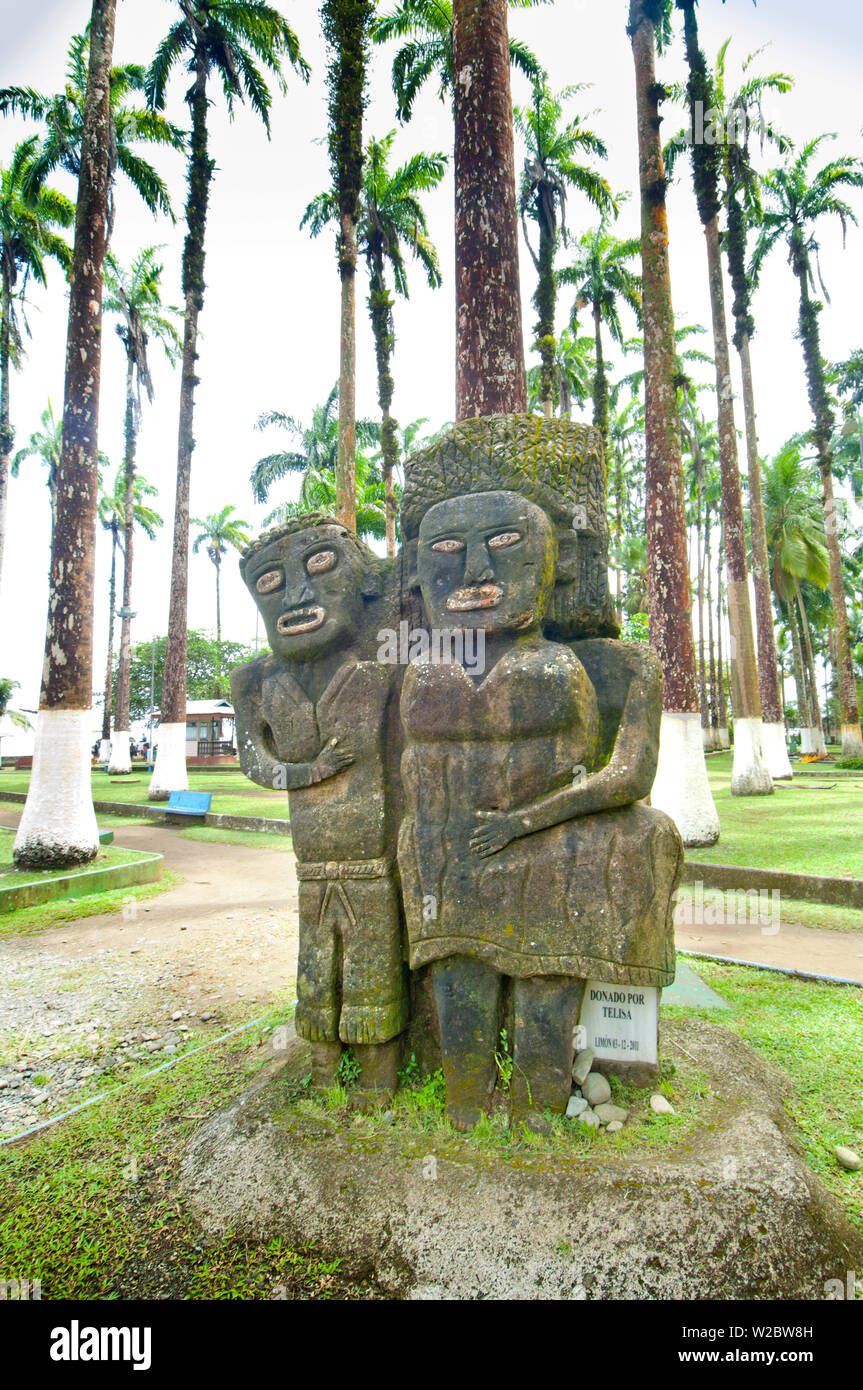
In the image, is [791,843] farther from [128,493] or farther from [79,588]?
[128,493]

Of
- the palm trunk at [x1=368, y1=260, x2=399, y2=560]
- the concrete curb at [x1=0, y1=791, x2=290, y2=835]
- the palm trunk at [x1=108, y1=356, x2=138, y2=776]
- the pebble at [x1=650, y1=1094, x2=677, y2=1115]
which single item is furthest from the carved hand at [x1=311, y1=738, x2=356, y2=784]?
the palm trunk at [x1=108, y1=356, x2=138, y2=776]

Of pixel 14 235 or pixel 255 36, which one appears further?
pixel 14 235

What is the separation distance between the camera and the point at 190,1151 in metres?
2.56

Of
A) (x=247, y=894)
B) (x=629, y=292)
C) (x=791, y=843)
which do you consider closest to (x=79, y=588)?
(x=247, y=894)

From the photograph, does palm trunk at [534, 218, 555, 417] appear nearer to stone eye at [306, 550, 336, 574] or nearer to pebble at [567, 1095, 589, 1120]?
stone eye at [306, 550, 336, 574]

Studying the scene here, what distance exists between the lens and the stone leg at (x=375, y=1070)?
2711 mm

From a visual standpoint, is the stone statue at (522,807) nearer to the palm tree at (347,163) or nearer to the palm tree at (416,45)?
the palm tree at (347,163)

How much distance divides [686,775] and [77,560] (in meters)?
7.56

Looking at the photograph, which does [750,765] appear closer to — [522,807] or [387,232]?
[522,807]

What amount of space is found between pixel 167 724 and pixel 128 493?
1012 centimetres

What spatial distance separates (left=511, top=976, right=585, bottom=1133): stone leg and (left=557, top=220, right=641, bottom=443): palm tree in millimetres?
18879

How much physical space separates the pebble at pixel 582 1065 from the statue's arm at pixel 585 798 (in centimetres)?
90

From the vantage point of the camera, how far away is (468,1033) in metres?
2.57

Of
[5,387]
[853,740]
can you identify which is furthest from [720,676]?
[5,387]
